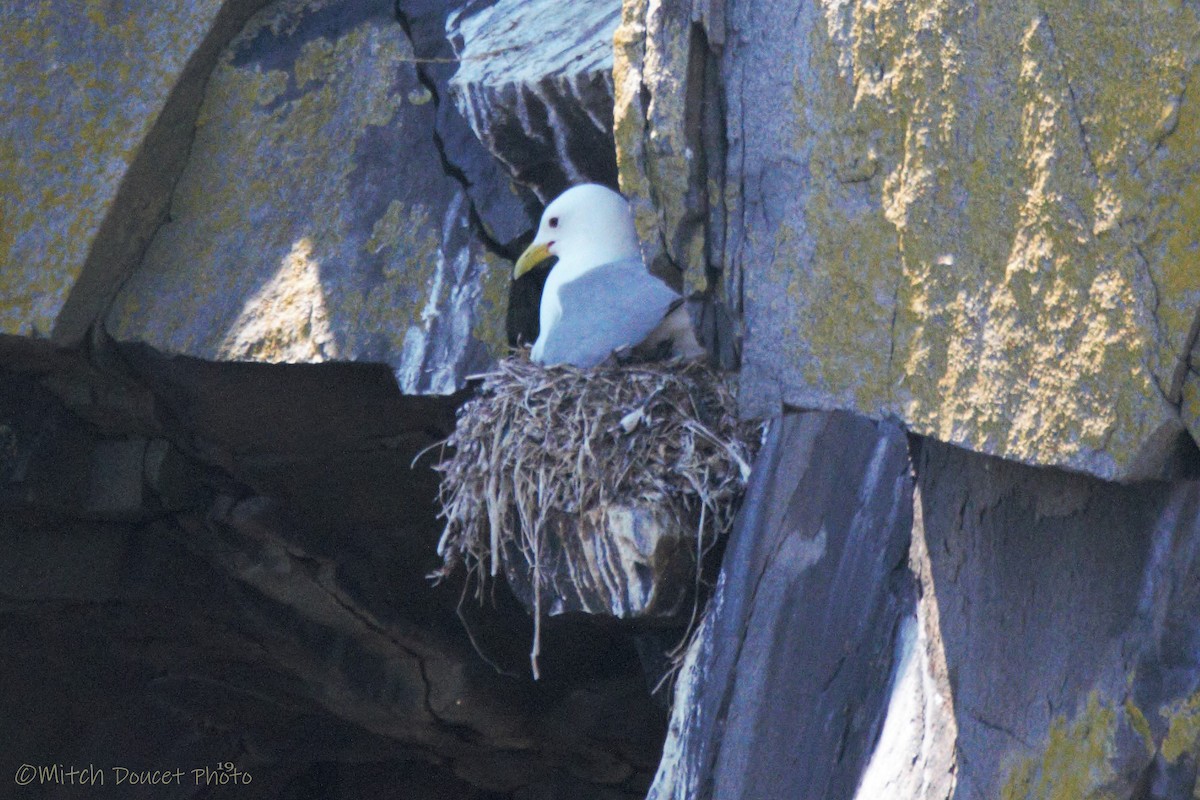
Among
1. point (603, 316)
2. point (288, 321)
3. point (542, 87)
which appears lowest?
point (288, 321)

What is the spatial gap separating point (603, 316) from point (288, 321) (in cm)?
82

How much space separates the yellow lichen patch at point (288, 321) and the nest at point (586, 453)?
534mm

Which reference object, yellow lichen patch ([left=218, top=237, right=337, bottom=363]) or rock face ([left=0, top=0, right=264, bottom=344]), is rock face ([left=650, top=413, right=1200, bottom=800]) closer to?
yellow lichen patch ([left=218, top=237, right=337, bottom=363])

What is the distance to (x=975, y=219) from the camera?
1495 millimetres

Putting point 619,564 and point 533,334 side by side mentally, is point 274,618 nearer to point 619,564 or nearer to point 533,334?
point 533,334

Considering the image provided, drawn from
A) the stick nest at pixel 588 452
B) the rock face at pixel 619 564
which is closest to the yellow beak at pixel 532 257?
the stick nest at pixel 588 452

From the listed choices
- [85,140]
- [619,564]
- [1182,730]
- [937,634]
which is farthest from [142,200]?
[1182,730]

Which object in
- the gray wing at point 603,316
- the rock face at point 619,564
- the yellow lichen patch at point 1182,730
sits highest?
the gray wing at point 603,316

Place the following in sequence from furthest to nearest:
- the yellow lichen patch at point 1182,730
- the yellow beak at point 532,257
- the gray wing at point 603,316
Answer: the yellow beak at point 532,257, the gray wing at point 603,316, the yellow lichen patch at point 1182,730

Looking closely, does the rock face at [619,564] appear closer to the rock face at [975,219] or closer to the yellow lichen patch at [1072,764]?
the rock face at [975,219]

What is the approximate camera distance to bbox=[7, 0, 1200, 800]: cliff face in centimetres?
135

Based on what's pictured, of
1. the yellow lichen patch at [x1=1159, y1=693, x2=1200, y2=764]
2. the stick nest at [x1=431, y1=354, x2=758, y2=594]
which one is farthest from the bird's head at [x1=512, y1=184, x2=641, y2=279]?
the yellow lichen patch at [x1=1159, y1=693, x2=1200, y2=764]

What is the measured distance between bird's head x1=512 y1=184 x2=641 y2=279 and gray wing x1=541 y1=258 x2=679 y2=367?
0.27 feet

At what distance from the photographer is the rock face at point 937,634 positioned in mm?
1302
